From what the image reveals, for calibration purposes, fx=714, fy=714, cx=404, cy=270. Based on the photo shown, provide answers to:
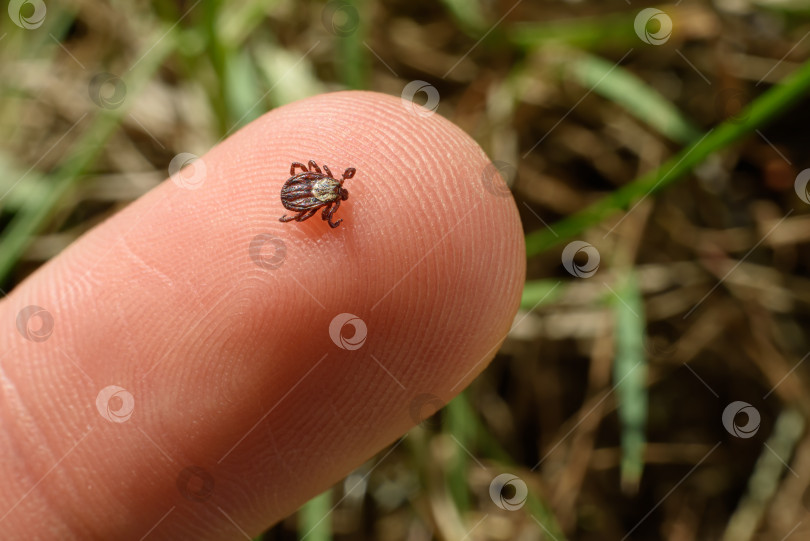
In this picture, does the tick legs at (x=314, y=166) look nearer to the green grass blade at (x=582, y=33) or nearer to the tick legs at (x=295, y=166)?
the tick legs at (x=295, y=166)

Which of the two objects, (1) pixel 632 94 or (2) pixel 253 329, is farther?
(1) pixel 632 94

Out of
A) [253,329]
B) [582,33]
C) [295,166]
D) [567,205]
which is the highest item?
[295,166]

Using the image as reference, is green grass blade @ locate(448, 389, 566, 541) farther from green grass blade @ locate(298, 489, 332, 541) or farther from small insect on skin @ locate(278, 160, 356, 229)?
Result: small insect on skin @ locate(278, 160, 356, 229)

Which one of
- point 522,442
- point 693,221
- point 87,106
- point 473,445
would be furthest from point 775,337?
point 87,106

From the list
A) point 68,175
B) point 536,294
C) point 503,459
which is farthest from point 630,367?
point 68,175

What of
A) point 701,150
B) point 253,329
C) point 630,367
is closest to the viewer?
point 253,329

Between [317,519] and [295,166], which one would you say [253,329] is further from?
[317,519]
